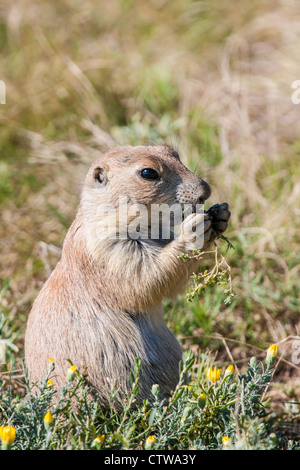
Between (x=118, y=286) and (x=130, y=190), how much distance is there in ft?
1.94

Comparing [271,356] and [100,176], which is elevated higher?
[100,176]

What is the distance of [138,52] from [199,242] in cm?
515

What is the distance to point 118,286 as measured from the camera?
3.42 m

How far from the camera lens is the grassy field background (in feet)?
15.8

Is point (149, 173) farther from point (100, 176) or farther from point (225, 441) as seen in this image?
point (225, 441)

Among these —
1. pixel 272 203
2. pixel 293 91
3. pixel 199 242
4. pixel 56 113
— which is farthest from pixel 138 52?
pixel 199 242

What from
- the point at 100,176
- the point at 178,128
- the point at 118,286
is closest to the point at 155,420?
the point at 118,286

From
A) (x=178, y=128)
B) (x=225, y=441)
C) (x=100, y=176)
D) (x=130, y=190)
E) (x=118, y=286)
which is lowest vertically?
(x=225, y=441)

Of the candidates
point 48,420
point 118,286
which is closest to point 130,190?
point 118,286

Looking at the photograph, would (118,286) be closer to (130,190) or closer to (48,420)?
(130,190)

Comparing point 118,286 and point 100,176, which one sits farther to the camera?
point 100,176

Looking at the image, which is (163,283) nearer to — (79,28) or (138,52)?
(138,52)

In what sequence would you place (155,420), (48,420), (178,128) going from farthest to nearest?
(178,128) < (155,420) < (48,420)

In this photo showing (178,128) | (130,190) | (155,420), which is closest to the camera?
(155,420)
